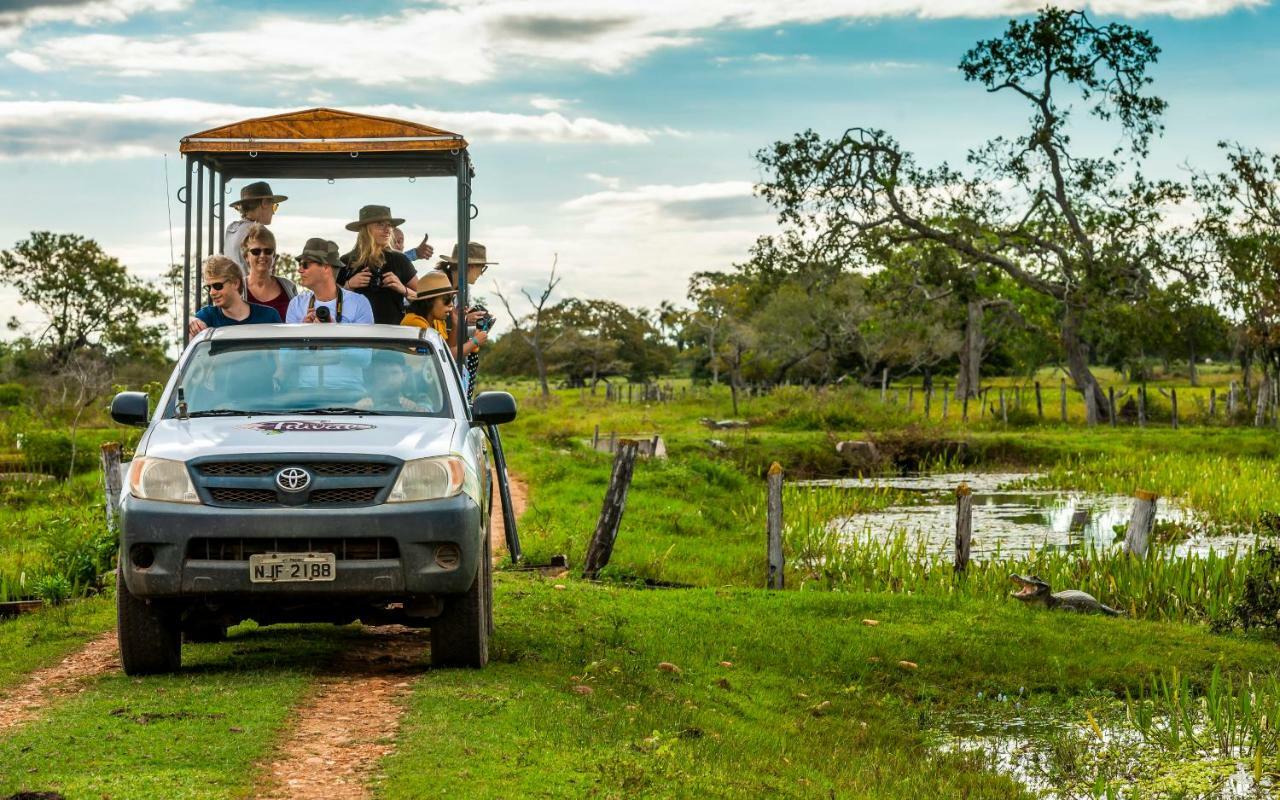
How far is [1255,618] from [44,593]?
10.1m

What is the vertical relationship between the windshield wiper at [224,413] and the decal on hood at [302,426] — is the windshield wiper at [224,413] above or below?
above

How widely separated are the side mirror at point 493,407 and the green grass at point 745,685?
4.83ft

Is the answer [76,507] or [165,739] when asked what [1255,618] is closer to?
[165,739]

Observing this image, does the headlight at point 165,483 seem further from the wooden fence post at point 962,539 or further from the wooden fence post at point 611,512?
the wooden fence post at point 962,539

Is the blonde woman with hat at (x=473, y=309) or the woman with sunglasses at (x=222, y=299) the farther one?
the blonde woman with hat at (x=473, y=309)

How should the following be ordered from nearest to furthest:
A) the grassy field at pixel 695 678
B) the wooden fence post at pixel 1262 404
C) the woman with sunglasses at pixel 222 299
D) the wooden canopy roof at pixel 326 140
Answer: the grassy field at pixel 695 678 → the woman with sunglasses at pixel 222 299 → the wooden canopy roof at pixel 326 140 → the wooden fence post at pixel 1262 404

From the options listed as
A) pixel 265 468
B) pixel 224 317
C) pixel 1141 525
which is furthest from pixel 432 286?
pixel 1141 525

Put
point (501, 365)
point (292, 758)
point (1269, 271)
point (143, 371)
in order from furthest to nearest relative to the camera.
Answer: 1. point (501, 365)
2. point (143, 371)
3. point (1269, 271)
4. point (292, 758)

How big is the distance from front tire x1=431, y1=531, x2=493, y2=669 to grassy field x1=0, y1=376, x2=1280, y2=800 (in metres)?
0.14

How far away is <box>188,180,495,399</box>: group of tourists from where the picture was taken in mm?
10062

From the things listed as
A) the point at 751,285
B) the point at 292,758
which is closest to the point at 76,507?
the point at 292,758

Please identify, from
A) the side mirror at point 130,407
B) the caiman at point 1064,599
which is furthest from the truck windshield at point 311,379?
the caiman at point 1064,599

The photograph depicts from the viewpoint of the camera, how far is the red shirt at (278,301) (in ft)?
34.8

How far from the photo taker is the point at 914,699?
11.1 meters
